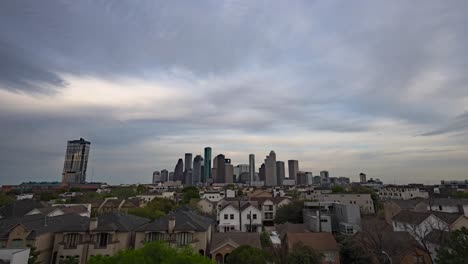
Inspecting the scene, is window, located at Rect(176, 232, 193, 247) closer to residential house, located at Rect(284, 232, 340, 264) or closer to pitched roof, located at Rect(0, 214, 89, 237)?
pitched roof, located at Rect(0, 214, 89, 237)

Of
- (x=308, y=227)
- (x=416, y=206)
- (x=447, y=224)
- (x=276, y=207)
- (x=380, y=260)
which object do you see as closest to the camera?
(x=380, y=260)

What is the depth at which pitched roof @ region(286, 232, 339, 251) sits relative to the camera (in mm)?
34281

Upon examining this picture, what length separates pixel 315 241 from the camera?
116 feet

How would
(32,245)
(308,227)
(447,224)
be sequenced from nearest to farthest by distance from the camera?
(32,245) → (447,224) → (308,227)

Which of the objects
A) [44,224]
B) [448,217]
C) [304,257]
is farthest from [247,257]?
[448,217]

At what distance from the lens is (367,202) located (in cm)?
7544

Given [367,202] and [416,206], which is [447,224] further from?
[367,202]

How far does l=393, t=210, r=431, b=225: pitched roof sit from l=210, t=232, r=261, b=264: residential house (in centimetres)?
2502

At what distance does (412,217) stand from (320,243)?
19.5 metres

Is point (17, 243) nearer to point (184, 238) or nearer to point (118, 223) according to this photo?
point (118, 223)

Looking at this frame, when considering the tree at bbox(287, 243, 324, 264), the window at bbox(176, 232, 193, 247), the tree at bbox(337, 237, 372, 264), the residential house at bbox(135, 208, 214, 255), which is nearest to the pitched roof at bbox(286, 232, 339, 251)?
the tree at bbox(337, 237, 372, 264)

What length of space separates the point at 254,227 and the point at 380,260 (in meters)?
29.6

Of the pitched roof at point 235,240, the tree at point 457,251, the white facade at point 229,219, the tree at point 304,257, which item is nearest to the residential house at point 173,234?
the pitched roof at point 235,240

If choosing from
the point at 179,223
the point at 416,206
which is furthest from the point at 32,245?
the point at 416,206
